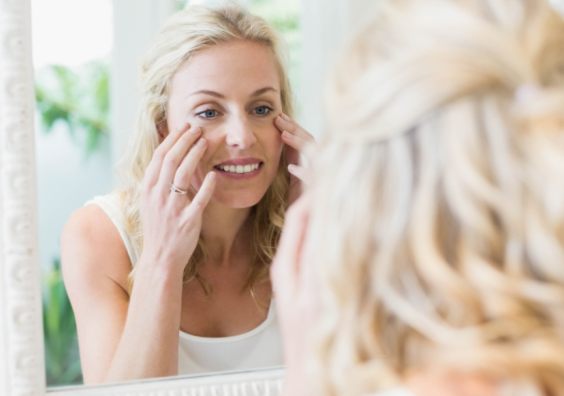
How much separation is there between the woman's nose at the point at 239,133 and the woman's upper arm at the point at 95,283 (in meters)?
0.15

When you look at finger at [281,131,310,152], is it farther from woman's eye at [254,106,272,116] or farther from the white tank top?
the white tank top

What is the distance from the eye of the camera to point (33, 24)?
0.85 metres

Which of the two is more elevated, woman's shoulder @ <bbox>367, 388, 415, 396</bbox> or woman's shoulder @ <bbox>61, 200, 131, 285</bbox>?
woman's shoulder @ <bbox>61, 200, 131, 285</bbox>

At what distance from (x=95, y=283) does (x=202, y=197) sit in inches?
5.6

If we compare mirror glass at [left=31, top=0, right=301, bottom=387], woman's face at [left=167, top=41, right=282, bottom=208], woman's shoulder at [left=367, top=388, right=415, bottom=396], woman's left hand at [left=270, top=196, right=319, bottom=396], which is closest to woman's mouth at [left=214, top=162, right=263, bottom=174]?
woman's face at [left=167, top=41, right=282, bottom=208]

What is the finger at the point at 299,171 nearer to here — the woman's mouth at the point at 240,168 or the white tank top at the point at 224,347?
the woman's mouth at the point at 240,168

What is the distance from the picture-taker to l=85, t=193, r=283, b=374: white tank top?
0.90 metres

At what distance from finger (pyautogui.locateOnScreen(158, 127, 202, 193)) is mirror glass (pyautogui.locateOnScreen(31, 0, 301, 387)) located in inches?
2.0

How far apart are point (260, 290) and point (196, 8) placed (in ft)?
1.03

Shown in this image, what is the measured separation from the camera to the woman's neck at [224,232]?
0.92m

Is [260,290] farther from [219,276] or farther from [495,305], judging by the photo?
[495,305]

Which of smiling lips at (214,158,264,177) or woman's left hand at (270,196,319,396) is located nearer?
woman's left hand at (270,196,319,396)

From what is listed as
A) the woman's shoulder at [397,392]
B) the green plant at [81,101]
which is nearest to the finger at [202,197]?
the green plant at [81,101]

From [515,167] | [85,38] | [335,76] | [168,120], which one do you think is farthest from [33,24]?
[515,167]
